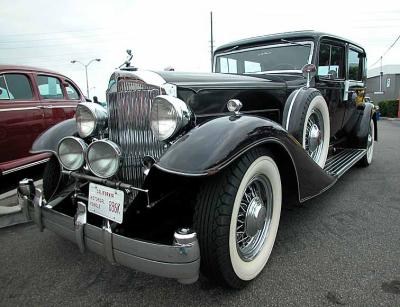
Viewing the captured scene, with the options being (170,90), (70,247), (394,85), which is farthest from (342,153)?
(394,85)

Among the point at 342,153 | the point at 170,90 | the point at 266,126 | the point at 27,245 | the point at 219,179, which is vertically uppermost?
the point at 170,90

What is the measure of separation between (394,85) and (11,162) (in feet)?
90.9

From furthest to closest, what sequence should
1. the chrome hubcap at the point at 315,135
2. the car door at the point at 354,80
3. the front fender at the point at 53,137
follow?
1. the car door at the point at 354,80
2. the chrome hubcap at the point at 315,135
3. the front fender at the point at 53,137

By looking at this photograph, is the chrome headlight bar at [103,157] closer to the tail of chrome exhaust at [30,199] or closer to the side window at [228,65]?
the tail of chrome exhaust at [30,199]

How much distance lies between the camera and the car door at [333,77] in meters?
3.78

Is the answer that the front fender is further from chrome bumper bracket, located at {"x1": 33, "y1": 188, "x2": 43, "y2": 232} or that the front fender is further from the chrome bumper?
the chrome bumper

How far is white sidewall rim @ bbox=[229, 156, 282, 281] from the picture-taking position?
1.94 meters

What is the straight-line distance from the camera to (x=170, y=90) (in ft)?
7.45

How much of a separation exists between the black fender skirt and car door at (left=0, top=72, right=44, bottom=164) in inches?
143

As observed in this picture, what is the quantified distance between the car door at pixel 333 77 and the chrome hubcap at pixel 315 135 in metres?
0.40

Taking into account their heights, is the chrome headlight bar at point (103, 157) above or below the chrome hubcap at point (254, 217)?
above

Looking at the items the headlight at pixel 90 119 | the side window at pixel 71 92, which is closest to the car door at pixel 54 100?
the side window at pixel 71 92

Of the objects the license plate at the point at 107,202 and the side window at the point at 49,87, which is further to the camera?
the side window at the point at 49,87

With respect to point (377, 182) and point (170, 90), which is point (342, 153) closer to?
point (377, 182)
